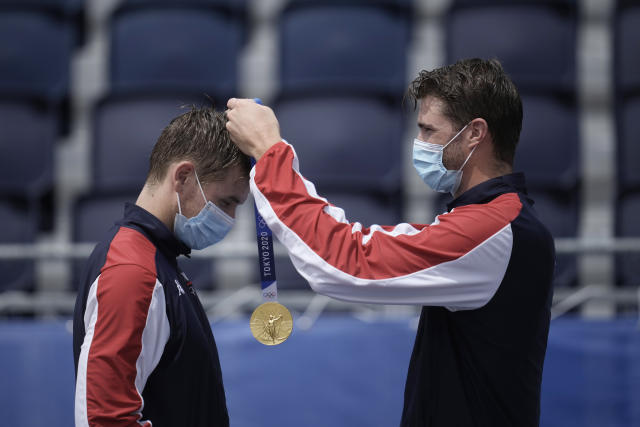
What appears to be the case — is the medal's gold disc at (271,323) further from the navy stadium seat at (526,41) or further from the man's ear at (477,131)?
the navy stadium seat at (526,41)

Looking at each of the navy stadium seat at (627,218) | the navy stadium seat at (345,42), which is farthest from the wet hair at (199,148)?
the navy stadium seat at (345,42)

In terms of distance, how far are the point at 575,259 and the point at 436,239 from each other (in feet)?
8.81

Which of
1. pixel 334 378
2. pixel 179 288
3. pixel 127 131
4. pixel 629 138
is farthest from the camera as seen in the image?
pixel 127 131

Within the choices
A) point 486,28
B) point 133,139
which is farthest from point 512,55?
point 133,139

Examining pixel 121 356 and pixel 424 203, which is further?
pixel 424 203

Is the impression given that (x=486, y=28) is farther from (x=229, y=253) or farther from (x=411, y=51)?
(x=229, y=253)

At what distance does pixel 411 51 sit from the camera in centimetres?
490

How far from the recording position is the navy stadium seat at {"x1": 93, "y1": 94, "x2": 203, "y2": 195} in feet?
14.2

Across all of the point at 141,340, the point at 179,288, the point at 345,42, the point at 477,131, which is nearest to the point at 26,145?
the point at 345,42

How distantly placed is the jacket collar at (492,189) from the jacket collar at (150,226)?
24.0 inches

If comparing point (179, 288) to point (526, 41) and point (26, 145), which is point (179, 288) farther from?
point (526, 41)

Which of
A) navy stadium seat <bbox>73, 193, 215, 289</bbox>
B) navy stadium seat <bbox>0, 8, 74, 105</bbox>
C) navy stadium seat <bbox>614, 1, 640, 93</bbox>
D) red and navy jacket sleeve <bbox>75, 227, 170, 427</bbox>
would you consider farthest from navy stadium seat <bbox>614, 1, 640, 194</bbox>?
navy stadium seat <bbox>0, 8, 74, 105</bbox>

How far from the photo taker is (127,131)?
4.36 meters

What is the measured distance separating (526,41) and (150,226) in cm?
356
